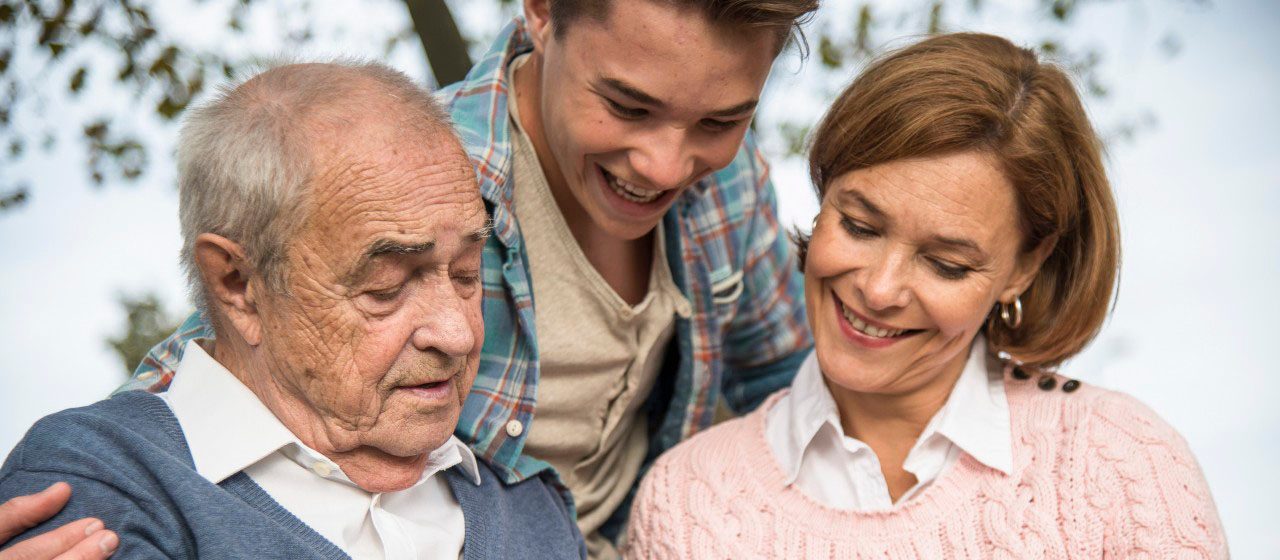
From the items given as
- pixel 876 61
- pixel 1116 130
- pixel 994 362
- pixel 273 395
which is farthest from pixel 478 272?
pixel 1116 130

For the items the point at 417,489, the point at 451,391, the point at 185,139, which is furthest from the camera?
the point at 417,489

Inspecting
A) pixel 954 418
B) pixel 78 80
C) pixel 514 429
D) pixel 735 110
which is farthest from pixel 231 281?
pixel 78 80

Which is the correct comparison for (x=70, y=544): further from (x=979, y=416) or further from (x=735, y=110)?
(x=979, y=416)

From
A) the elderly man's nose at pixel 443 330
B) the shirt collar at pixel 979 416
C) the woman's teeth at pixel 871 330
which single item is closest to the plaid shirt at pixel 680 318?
the elderly man's nose at pixel 443 330

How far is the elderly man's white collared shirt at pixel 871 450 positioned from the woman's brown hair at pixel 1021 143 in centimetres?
14

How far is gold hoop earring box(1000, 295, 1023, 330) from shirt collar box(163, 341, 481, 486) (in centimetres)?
150

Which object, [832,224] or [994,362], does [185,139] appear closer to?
[832,224]

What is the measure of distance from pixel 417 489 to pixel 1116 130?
3859mm

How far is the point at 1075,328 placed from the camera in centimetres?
265

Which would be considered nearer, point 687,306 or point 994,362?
point 994,362

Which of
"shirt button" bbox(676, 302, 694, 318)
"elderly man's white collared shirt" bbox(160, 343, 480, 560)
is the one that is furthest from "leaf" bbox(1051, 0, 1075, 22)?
"elderly man's white collared shirt" bbox(160, 343, 480, 560)

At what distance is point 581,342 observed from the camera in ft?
9.55

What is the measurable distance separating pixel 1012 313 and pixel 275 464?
1657 mm

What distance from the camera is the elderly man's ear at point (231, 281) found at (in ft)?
6.75
